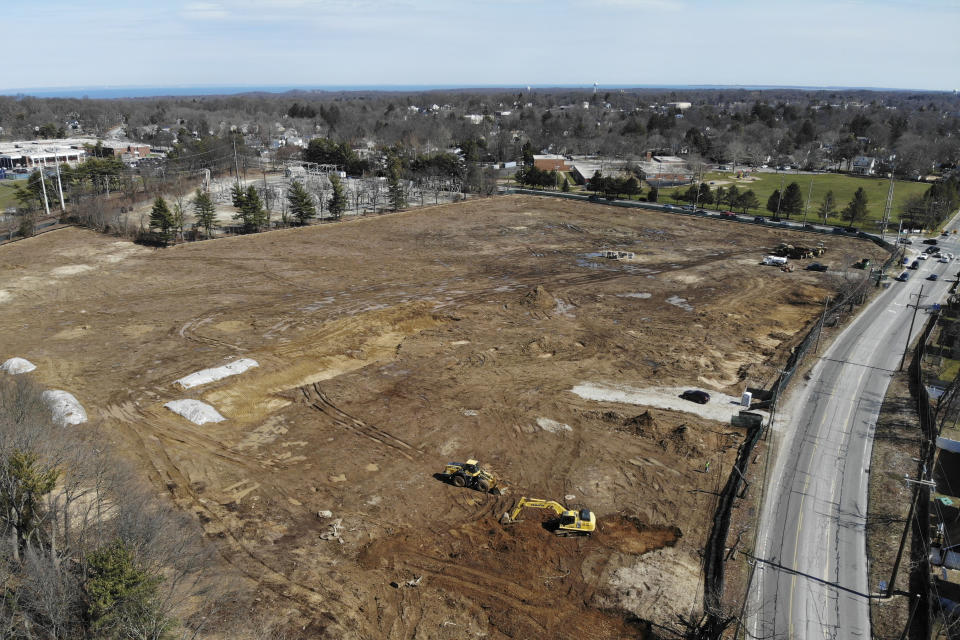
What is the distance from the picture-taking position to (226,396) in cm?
3198

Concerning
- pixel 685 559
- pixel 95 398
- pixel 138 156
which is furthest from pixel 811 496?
pixel 138 156

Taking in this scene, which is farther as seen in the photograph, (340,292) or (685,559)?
(340,292)

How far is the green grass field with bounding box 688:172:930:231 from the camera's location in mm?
87938

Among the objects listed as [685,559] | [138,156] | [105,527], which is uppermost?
[138,156]

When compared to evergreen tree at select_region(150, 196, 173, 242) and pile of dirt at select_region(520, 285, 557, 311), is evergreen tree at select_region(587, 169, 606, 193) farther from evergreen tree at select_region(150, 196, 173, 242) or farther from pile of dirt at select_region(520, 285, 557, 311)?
evergreen tree at select_region(150, 196, 173, 242)

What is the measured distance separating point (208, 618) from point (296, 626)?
2670mm

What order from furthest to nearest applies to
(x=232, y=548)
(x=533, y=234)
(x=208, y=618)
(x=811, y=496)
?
(x=533, y=234) < (x=811, y=496) < (x=232, y=548) < (x=208, y=618)

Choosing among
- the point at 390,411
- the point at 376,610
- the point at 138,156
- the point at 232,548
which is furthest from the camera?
the point at 138,156

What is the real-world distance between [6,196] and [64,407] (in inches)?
3304

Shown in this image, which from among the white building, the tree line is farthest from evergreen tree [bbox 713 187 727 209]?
the white building

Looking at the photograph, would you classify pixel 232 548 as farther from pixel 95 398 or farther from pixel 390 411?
pixel 95 398

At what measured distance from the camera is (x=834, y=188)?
10575cm

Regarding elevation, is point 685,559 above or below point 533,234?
below

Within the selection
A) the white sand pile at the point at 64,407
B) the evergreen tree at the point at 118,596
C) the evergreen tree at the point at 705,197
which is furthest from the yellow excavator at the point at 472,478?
the evergreen tree at the point at 705,197
